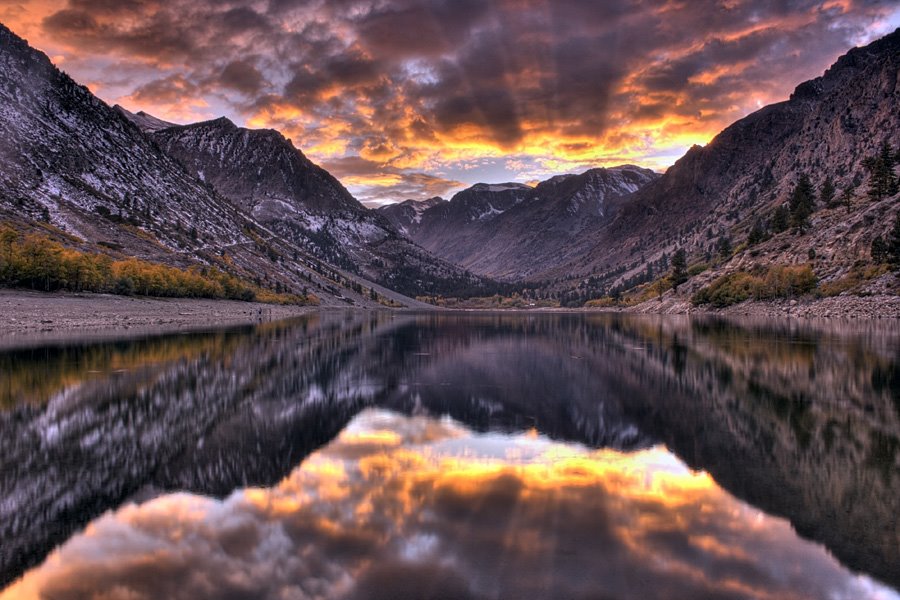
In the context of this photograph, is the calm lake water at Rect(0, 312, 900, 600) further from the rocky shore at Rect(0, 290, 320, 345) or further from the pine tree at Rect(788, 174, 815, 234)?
the pine tree at Rect(788, 174, 815, 234)

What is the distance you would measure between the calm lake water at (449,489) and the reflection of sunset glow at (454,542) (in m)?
0.05

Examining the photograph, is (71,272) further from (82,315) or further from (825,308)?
(825,308)

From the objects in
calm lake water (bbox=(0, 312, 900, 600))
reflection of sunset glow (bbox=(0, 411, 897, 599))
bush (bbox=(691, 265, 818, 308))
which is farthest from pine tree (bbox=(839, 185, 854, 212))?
reflection of sunset glow (bbox=(0, 411, 897, 599))

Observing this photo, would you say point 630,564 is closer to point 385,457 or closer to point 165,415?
point 385,457

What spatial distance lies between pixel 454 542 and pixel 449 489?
3504mm

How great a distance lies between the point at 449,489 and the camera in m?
14.6

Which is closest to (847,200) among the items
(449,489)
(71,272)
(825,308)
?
(825,308)

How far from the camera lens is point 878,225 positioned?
372 feet

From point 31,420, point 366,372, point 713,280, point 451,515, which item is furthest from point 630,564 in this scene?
point 713,280

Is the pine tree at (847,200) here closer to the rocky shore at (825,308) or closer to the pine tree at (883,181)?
the pine tree at (883,181)

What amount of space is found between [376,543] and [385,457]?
670cm

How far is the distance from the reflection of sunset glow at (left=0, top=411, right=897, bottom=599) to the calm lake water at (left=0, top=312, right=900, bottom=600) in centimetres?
5

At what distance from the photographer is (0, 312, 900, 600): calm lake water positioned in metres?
9.86

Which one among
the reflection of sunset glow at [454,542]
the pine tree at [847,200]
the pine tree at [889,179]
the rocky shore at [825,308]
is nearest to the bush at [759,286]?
the rocky shore at [825,308]
